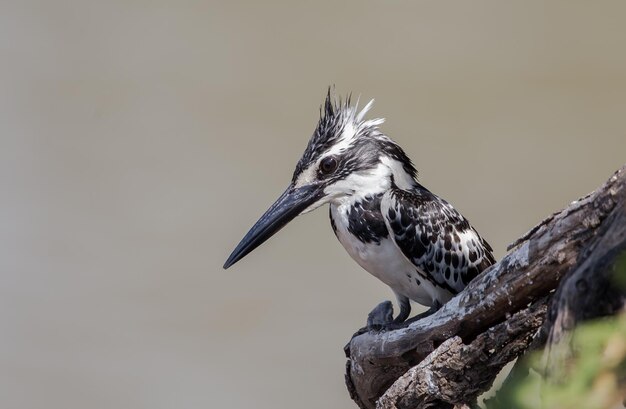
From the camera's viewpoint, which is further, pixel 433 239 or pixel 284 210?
pixel 284 210

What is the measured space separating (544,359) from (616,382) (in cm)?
65

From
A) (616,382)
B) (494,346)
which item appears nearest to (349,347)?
(494,346)

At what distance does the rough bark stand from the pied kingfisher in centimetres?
31

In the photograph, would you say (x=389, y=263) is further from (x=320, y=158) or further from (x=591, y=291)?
(x=591, y=291)

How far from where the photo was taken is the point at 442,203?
2.69 metres

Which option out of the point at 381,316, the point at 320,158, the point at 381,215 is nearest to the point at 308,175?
the point at 320,158

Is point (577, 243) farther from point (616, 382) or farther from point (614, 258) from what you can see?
point (616, 382)

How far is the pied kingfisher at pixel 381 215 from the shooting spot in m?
2.59

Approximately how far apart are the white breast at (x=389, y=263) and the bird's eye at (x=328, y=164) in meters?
0.12

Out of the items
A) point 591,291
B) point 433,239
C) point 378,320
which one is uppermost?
point 433,239

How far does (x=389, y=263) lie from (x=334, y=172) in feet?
1.14

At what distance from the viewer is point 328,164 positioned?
277 centimetres

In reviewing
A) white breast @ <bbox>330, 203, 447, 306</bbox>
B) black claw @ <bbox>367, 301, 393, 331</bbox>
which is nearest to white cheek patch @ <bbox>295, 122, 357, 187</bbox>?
white breast @ <bbox>330, 203, 447, 306</bbox>

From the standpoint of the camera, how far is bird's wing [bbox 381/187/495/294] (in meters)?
2.57
